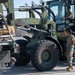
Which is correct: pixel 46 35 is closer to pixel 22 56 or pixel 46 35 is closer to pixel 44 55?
pixel 44 55

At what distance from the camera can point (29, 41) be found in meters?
14.0

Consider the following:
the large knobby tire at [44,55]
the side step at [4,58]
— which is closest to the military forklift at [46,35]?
the large knobby tire at [44,55]

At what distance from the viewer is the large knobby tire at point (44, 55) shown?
13.1m

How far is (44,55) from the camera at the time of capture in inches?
537

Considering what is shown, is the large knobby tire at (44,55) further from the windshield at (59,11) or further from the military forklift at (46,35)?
the windshield at (59,11)

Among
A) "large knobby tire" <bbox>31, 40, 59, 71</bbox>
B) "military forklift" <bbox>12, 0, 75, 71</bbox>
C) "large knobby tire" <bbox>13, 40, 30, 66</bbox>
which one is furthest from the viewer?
"large knobby tire" <bbox>13, 40, 30, 66</bbox>

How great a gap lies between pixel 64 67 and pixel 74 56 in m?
0.68

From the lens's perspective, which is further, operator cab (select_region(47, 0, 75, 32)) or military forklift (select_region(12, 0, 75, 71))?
operator cab (select_region(47, 0, 75, 32))

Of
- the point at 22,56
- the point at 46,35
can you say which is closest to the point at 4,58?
the point at 46,35

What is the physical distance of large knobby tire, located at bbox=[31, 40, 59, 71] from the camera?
43.1 feet

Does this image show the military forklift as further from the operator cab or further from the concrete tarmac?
the concrete tarmac

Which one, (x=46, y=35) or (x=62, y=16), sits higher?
(x=62, y=16)

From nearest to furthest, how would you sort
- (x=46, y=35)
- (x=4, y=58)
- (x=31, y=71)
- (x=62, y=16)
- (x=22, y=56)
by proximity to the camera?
(x=4, y=58)
(x=31, y=71)
(x=46, y=35)
(x=22, y=56)
(x=62, y=16)

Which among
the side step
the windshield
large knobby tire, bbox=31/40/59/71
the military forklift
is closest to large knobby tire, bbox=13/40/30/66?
the military forklift
